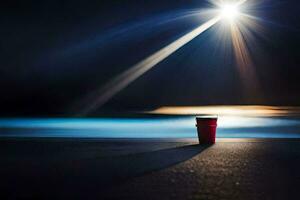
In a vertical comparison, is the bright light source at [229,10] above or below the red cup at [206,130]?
above

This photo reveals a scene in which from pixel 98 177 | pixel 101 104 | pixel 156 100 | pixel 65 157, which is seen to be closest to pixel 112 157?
pixel 65 157

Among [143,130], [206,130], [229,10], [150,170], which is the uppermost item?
[229,10]

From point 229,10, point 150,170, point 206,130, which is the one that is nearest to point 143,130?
point 206,130

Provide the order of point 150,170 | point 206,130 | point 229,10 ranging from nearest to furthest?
point 150,170 → point 206,130 → point 229,10

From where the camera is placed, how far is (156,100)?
48.9 meters

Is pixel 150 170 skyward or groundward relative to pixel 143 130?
groundward

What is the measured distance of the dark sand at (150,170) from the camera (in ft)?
23.1

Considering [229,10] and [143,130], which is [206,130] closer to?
[143,130]

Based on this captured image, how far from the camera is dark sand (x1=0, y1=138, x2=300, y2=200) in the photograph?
7.05 meters

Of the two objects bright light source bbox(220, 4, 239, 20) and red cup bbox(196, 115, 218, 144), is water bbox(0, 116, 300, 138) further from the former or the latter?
bright light source bbox(220, 4, 239, 20)

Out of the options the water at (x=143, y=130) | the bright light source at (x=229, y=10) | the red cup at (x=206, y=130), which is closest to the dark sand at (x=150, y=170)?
the red cup at (x=206, y=130)

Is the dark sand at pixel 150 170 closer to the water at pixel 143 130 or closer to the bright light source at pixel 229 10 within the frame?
the water at pixel 143 130

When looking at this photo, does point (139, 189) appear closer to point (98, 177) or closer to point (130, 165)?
point (98, 177)

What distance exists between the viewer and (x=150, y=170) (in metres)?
8.86
